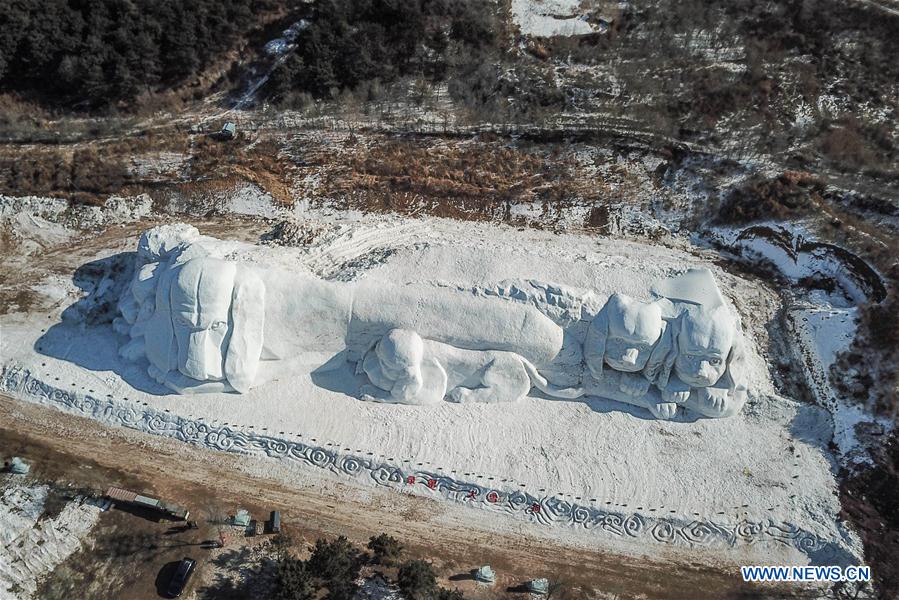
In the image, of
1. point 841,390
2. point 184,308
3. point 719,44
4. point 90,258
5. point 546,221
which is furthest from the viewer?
point 719,44

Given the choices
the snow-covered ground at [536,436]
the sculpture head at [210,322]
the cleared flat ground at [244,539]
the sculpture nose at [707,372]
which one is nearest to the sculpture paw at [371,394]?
the snow-covered ground at [536,436]

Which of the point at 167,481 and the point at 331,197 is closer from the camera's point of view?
the point at 167,481

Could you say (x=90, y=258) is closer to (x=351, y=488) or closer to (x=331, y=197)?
(x=331, y=197)

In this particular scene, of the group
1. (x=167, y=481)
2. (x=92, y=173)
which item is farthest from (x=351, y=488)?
(x=92, y=173)

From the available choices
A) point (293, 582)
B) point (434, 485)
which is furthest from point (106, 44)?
point (293, 582)

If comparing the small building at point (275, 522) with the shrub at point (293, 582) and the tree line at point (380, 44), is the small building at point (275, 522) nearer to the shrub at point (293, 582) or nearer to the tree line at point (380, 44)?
the shrub at point (293, 582)

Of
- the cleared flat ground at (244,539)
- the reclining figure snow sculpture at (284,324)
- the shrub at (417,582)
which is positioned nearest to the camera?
the shrub at (417,582)
